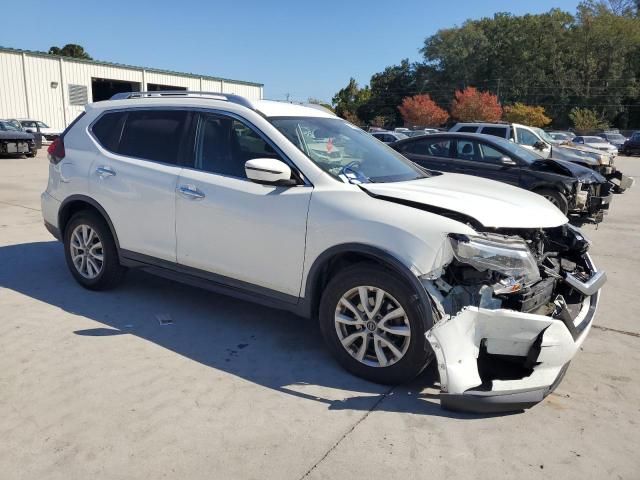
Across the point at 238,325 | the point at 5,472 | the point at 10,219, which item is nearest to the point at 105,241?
the point at 238,325

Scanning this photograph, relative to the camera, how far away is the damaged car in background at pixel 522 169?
9352 mm

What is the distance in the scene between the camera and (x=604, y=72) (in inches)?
3142

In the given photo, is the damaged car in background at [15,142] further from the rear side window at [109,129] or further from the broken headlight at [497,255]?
the broken headlight at [497,255]

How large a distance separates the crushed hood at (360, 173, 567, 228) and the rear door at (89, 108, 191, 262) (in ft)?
5.85

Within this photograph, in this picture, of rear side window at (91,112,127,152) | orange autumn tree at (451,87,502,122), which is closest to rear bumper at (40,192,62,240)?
rear side window at (91,112,127,152)

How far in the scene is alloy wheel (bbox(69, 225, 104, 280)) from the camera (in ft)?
16.6

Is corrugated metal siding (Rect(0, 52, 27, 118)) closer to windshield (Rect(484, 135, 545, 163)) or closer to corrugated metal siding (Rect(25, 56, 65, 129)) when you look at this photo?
corrugated metal siding (Rect(25, 56, 65, 129))

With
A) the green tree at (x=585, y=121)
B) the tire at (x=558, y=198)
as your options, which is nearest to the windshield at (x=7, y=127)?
the tire at (x=558, y=198)

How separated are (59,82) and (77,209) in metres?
38.2

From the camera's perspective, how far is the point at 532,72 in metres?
83.0

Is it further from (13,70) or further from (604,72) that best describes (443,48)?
(13,70)

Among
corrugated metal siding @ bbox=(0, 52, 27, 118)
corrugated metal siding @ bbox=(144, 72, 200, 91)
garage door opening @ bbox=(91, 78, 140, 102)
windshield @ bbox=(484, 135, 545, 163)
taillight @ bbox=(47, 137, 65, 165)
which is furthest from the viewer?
corrugated metal siding @ bbox=(144, 72, 200, 91)

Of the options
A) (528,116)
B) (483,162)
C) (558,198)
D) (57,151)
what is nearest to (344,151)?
(57,151)

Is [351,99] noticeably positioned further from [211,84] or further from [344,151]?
[344,151]
